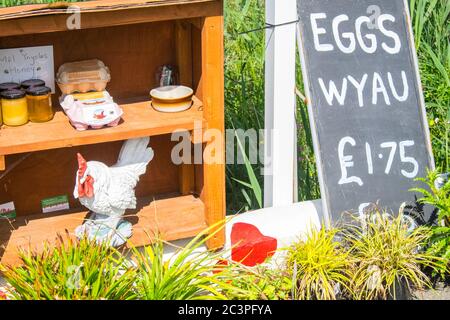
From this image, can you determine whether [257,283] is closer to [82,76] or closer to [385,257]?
[385,257]

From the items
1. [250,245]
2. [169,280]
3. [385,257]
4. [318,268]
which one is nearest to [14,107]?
[169,280]

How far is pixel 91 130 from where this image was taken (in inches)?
113

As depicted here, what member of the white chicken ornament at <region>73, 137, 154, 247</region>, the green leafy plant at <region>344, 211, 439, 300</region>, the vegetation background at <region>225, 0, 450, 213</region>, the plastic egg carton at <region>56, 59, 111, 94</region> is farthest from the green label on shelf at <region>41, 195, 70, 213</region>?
the green leafy plant at <region>344, 211, 439, 300</region>

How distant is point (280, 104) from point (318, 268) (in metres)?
0.69

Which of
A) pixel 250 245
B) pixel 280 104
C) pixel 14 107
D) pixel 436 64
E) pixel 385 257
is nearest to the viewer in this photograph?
pixel 14 107

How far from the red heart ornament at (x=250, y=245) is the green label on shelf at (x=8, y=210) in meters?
0.83

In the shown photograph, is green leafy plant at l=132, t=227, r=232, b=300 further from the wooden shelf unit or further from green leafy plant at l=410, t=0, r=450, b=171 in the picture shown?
green leafy plant at l=410, t=0, r=450, b=171

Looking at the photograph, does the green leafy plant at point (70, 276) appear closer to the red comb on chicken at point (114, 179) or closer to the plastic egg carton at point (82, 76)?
the red comb on chicken at point (114, 179)

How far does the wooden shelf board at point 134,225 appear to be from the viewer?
2.99 m

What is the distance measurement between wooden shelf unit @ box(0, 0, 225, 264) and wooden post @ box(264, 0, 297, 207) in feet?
0.97

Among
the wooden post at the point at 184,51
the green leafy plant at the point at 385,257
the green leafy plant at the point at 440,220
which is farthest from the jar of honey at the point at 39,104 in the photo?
the green leafy plant at the point at 440,220
